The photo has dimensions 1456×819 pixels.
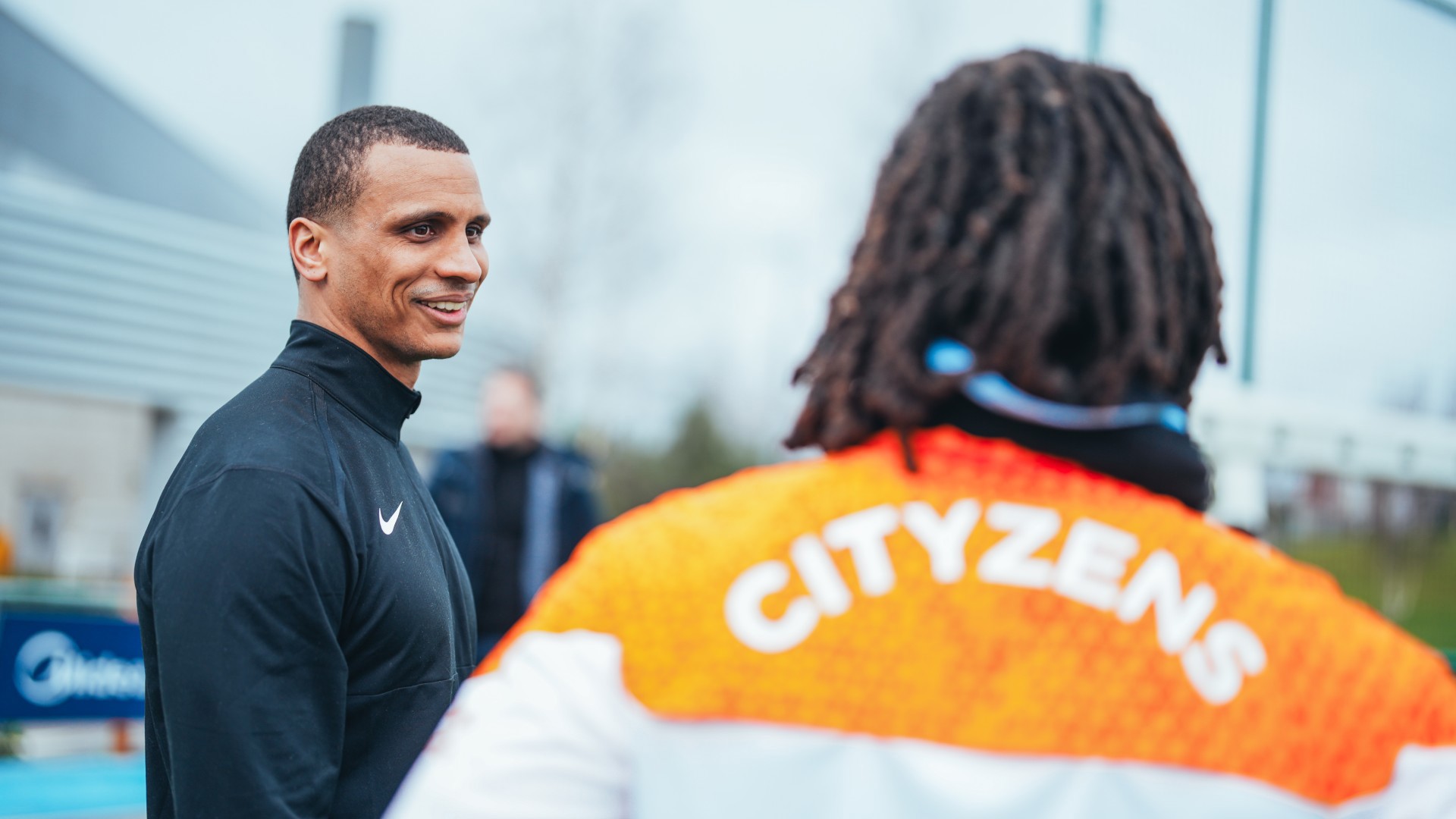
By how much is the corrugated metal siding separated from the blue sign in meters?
8.17

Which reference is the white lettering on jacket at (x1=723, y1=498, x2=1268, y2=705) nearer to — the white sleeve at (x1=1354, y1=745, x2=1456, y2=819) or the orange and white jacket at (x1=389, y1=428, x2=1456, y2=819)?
the orange and white jacket at (x1=389, y1=428, x2=1456, y2=819)

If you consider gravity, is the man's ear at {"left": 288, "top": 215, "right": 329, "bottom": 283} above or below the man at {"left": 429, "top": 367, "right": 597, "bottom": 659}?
above

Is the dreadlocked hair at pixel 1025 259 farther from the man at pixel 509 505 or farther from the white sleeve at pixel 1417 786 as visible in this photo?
the man at pixel 509 505

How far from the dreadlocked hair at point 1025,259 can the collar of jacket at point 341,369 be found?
998mm

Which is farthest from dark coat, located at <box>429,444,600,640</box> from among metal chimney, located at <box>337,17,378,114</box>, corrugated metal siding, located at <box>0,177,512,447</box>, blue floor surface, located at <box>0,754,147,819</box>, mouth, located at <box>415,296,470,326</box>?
corrugated metal siding, located at <box>0,177,512,447</box>

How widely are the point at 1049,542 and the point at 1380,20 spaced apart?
6.69 metres

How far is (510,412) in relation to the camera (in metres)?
5.25

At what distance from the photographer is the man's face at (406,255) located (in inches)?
69.7

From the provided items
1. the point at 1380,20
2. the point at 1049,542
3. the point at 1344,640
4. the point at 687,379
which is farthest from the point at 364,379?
the point at 687,379

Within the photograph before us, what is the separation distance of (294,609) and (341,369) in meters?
0.45

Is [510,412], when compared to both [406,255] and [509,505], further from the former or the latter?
[406,255]

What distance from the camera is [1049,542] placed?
2.90 feet

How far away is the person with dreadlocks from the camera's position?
2.79 ft

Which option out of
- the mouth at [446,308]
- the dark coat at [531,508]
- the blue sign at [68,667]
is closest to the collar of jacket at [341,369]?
the mouth at [446,308]
